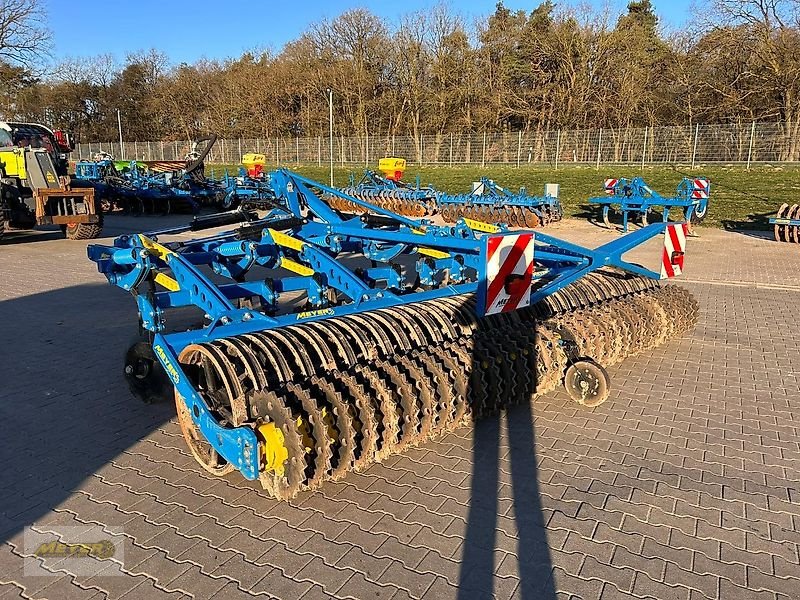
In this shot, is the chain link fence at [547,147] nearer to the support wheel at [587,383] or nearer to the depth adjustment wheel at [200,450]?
the support wheel at [587,383]

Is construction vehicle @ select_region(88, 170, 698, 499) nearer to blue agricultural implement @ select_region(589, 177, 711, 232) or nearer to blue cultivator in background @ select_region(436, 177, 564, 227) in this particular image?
blue agricultural implement @ select_region(589, 177, 711, 232)

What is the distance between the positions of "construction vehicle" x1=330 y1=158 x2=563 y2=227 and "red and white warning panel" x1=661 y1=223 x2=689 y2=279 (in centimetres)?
989

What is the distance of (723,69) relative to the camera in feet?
97.7

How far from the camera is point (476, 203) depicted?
1572 centimetres

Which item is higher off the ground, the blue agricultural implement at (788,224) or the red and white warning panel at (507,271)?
the red and white warning panel at (507,271)

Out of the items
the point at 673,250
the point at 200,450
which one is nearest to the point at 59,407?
the point at 200,450

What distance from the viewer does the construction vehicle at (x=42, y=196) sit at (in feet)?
40.4

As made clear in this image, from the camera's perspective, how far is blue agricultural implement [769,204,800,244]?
1212 centimetres

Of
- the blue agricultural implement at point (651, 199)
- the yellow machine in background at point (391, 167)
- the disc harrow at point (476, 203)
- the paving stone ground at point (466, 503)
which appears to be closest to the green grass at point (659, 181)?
the blue agricultural implement at point (651, 199)

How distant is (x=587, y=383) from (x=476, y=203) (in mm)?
11776

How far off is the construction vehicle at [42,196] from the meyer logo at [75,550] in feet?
36.4

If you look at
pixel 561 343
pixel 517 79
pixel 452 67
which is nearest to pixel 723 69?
pixel 517 79

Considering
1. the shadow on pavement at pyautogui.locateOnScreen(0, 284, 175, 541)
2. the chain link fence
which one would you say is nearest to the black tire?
the shadow on pavement at pyautogui.locateOnScreen(0, 284, 175, 541)

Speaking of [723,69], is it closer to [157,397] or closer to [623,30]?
[623,30]
